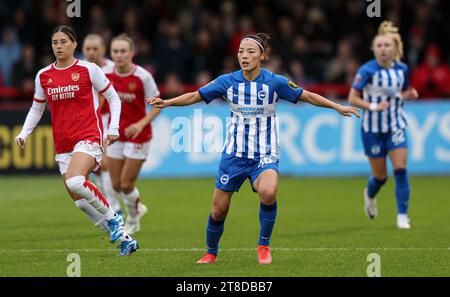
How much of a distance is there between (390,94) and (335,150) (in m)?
6.81

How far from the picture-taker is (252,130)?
29.8 feet

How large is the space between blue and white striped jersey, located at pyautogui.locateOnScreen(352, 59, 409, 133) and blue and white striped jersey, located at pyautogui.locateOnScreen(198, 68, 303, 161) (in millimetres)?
3405

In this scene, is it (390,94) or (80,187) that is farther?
(390,94)

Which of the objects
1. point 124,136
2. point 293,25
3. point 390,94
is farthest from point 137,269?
point 293,25

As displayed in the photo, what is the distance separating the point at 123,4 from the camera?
22.7 metres

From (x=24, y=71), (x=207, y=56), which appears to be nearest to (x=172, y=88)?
(x=207, y=56)

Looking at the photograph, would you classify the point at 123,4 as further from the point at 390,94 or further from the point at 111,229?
the point at 111,229

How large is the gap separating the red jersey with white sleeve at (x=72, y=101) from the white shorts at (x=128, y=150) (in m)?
2.25

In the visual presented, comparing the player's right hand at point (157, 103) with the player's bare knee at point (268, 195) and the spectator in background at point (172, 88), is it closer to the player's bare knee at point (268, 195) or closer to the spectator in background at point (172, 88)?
the player's bare knee at point (268, 195)

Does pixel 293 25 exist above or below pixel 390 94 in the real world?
above

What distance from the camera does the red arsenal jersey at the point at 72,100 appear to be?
951 cm

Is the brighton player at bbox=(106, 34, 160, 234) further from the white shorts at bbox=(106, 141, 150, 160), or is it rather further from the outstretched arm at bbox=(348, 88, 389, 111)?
the outstretched arm at bbox=(348, 88, 389, 111)
